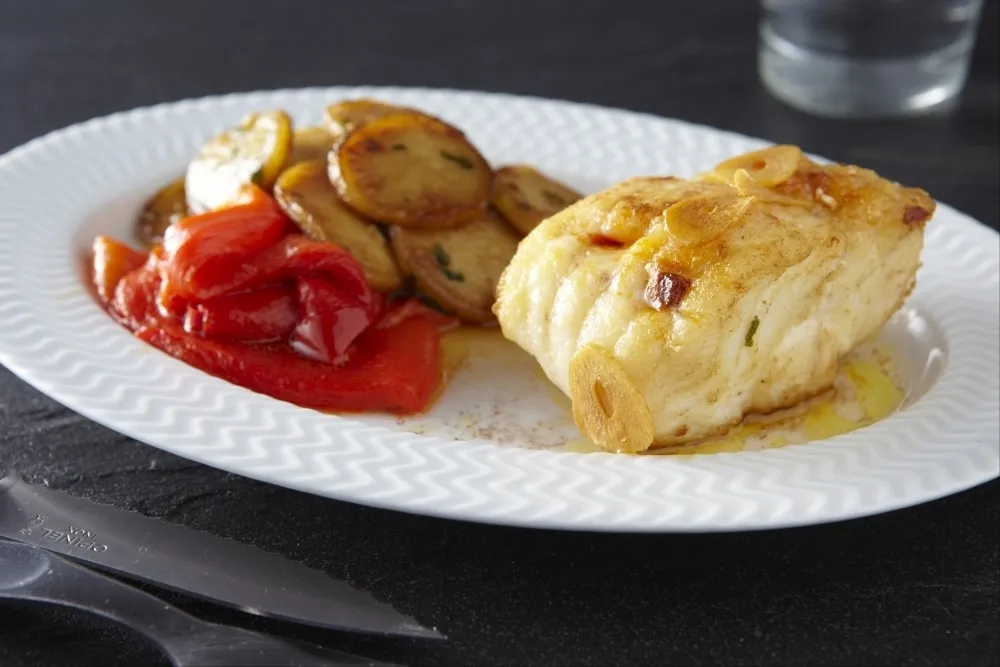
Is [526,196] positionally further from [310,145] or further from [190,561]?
[190,561]

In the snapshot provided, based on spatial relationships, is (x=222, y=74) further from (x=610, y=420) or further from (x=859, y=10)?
(x=610, y=420)

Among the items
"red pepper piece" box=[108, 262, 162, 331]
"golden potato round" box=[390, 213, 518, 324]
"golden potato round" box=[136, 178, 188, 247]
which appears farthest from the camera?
"golden potato round" box=[136, 178, 188, 247]

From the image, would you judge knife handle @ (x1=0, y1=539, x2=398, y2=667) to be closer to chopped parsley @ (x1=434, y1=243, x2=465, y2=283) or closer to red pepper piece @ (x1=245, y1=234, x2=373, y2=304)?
red pepper piece @ (x1=245, y1=234, x2=373, y2=304)

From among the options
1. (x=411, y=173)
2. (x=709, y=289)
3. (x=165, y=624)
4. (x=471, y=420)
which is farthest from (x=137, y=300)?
(x=709, y=289)

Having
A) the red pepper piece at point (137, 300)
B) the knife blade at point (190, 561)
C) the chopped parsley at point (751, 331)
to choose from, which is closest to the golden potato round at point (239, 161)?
the red pepper piece at point (137, 300)

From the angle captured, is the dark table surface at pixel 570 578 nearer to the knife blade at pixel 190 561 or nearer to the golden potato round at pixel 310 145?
the knife blade at pixel 190 561

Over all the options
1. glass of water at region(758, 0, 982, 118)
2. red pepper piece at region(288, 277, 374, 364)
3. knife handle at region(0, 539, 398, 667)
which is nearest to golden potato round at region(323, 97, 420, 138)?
red pepper piece at region(288, 277, 374, 364)

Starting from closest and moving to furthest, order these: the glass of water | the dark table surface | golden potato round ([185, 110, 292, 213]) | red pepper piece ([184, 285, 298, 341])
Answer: the dark table surface, red pepper piece ([184, 285, 298, 341]), golden potato round ([185, 110, 292, 213]), the glass of water
